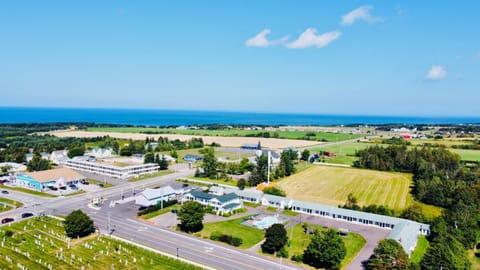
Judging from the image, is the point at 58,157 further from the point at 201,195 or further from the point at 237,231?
the point at 237,231

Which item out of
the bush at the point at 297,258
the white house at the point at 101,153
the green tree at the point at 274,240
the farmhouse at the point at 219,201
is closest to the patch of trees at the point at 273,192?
the farmhouse at the point at 219,201

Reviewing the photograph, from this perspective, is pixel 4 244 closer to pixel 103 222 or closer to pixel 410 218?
pixel 103 222

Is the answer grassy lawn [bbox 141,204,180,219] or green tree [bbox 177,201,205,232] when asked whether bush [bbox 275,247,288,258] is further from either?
grassy lawn [bbox 141,204,180,219]

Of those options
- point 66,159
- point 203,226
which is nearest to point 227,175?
point 203,226

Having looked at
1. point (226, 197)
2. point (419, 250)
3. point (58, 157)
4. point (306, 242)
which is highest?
point (58, 157)

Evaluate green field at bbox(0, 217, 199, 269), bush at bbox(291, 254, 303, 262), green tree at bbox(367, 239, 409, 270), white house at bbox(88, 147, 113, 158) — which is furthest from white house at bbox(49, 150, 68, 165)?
green tree at bbox(367, 239, 409, 270)

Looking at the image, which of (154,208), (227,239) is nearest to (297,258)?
(227,239)
